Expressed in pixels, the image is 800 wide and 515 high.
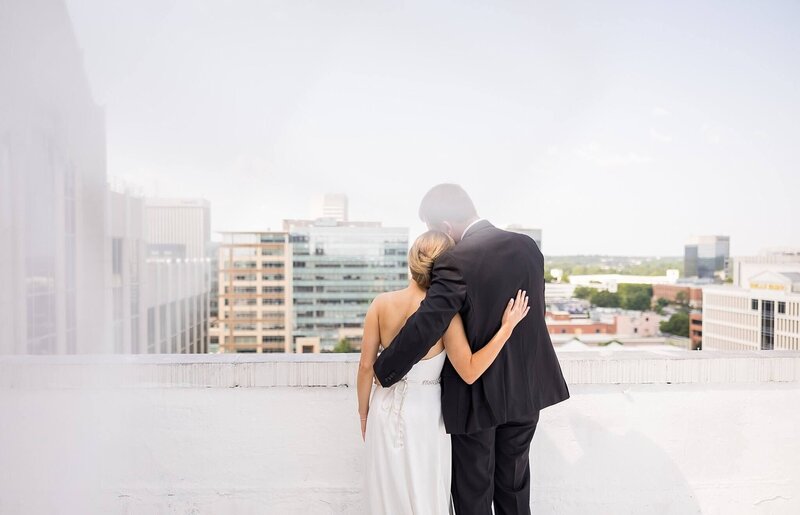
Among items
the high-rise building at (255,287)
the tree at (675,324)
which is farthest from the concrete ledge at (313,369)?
the high-rise building at (255,287)

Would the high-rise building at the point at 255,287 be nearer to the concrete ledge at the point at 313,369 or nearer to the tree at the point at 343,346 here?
the tree at the point at 343,346

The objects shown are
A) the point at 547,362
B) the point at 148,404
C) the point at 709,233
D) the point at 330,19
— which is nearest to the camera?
the point at 547,362

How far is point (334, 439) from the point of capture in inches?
63.2

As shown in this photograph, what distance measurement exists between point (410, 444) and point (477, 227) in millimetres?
603

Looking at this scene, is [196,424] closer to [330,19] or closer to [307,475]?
[307,475]

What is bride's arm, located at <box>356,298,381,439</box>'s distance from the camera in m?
1.23

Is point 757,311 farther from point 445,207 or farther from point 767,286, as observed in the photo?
point 445,207

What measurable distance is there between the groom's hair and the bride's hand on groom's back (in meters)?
0.27

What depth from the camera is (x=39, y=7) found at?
1276mm

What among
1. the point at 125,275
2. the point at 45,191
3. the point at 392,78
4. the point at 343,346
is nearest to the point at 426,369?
the point at 125,275

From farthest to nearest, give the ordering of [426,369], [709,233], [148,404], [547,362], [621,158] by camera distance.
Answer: [621,158] → [709,233] → [148,404] → [547,362] → [426,369]

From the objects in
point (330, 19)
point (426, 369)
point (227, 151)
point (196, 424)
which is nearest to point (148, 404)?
point (196, 424)

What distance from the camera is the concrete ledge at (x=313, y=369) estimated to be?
1420 millimetres

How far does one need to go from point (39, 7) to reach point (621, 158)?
108 feet
